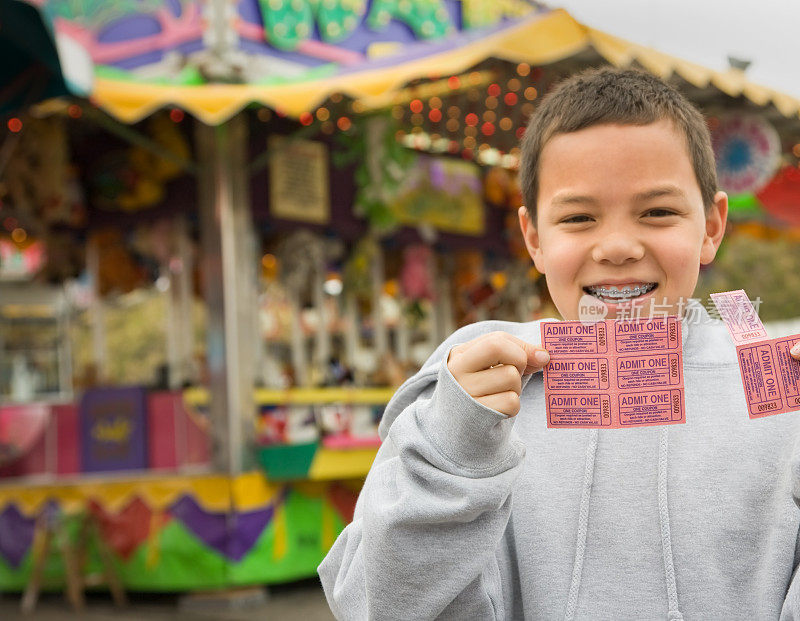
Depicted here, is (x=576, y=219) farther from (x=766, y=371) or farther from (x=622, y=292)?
(x=766, y=371)

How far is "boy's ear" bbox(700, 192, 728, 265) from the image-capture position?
141 centimetres

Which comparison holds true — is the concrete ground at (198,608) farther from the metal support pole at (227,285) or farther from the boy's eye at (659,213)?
the boy's eye at (659,213)

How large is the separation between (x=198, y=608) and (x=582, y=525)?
498 cm

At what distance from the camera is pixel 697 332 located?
4.70 ft

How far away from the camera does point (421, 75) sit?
4.88 metres

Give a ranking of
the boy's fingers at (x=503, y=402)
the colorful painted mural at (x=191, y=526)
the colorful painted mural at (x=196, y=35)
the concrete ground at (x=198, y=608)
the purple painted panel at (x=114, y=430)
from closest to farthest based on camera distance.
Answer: the boy's fingers at (x=503, y=402) < the concrete ground at (x=198, y=608) < the colorful painted mural at (x=191, y=526) < the colorful painted mural at (x=196, y=35) < the purple painted panel at (x=114, y=430)

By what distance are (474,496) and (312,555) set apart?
211 inches

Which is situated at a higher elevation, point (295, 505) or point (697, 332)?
point (697, 332)

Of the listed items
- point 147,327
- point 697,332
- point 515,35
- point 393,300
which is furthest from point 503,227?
point 147,327

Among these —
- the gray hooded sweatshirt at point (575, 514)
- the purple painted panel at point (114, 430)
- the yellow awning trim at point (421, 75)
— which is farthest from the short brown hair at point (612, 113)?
the purple painted panel at point (114, 430)

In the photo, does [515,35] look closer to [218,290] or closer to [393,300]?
[218,290]

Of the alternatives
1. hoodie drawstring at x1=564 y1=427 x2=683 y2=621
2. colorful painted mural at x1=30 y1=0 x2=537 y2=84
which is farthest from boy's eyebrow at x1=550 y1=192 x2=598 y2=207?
colorful painted mural at x1=30 y1=0 x2=537 y2=84

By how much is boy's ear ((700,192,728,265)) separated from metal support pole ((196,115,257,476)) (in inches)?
189

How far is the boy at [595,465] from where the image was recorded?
3.78ft
